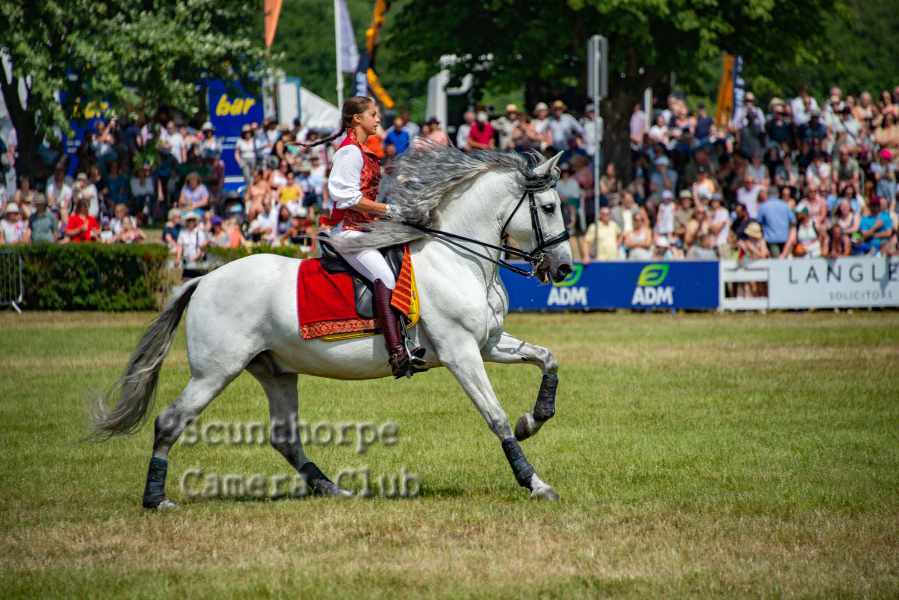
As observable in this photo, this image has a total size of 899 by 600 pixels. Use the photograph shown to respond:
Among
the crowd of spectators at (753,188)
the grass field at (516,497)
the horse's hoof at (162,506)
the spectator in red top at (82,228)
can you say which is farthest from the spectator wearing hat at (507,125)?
the horse's hoof at (162,506)

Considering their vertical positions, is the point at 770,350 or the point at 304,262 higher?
the point at 304,262

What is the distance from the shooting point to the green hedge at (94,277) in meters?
23.2

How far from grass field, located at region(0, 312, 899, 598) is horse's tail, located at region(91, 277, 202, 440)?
563 millimetres

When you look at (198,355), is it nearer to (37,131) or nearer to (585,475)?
(585,475)

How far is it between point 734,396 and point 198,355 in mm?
6883

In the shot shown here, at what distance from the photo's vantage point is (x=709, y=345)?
18.2 metres

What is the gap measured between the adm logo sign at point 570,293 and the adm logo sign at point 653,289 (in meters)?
0.97

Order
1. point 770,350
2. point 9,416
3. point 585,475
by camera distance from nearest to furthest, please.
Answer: point 585,475, point 9,416, point 770,350

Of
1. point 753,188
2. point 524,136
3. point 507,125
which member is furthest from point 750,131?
point 507,125

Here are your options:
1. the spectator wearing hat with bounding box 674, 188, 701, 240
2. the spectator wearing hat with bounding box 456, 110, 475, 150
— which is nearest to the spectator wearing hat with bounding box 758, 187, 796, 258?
the spectator wearing hat with bounding box 674, 188, 701, 240

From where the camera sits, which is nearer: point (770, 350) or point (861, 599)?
point (861, 599)

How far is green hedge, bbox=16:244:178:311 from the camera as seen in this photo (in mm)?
23188

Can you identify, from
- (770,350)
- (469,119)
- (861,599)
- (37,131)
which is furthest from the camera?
A: (37,131)

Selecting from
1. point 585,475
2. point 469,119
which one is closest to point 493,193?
point 585,475
